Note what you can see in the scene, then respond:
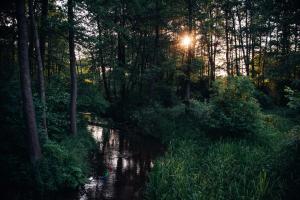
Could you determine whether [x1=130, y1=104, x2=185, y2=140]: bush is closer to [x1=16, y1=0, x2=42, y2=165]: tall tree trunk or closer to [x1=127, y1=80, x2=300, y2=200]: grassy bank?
[x1=127, y1=80, x2=300, y2=200]: grassy bank

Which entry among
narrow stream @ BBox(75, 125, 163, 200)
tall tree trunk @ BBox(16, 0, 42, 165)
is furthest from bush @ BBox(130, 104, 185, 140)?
tall tree trunk @ BBox(16, 0, 42, 165)

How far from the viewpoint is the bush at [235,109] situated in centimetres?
1324

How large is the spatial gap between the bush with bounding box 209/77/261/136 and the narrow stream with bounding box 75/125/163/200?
388 cm

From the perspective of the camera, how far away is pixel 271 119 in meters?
16.9

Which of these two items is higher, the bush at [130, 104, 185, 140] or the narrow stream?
the bush at [130, 104, 185, 140]

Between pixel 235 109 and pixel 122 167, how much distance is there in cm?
655

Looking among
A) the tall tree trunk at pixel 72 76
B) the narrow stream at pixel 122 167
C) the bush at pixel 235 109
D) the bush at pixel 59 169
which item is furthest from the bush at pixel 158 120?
the bush at pixel 59 169

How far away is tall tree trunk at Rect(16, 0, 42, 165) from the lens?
8.28 metres

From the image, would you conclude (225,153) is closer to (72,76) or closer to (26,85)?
(26,85)

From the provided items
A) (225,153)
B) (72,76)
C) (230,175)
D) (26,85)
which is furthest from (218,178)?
(72,76)

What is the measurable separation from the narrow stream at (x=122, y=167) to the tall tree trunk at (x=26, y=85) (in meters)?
2.31

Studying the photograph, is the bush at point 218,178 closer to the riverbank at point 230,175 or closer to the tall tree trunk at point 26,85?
the riverbank at point 230,175

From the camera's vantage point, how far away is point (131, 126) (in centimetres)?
2155

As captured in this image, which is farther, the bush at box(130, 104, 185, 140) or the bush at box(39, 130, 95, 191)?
the bush at box(130, 104, 185, 140)
